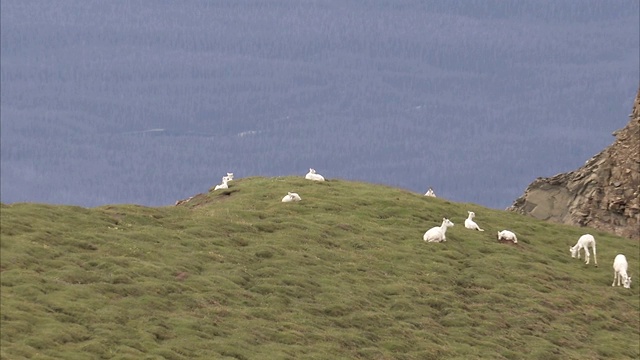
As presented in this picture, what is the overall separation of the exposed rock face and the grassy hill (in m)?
17.8

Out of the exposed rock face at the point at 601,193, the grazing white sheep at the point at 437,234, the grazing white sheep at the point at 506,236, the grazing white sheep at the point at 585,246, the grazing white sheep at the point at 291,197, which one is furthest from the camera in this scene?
the exposed rock face at the point at 601,193

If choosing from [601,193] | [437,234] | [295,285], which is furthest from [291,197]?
[601,193]

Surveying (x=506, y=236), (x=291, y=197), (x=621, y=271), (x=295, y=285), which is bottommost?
(x=295, y=285)

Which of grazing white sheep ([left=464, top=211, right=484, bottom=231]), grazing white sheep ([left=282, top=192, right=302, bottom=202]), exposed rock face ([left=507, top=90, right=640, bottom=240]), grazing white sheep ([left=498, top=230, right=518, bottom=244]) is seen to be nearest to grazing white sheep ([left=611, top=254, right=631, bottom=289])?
grazing white sheep ([left=498, top=230, right=518, bottom=244])

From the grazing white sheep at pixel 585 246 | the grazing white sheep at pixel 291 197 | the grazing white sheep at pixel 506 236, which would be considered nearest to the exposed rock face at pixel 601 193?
the grazing white sheep at pixel 585 246

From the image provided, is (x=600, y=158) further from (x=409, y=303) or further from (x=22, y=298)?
(x=22, y=298)

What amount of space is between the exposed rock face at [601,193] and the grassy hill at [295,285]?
700 inches

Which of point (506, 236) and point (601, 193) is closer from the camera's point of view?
point (506, 236)

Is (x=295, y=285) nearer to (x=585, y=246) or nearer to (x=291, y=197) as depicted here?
(x=291, y=197)

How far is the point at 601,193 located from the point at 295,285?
54219 millimetres

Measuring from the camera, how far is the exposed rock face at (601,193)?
110m

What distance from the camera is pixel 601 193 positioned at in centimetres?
11350

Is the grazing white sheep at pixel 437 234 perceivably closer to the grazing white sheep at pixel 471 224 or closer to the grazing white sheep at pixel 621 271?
the grazing white sheep at pixel 471 224

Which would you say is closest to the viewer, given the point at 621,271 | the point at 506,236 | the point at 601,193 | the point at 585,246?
the point at 621,271
